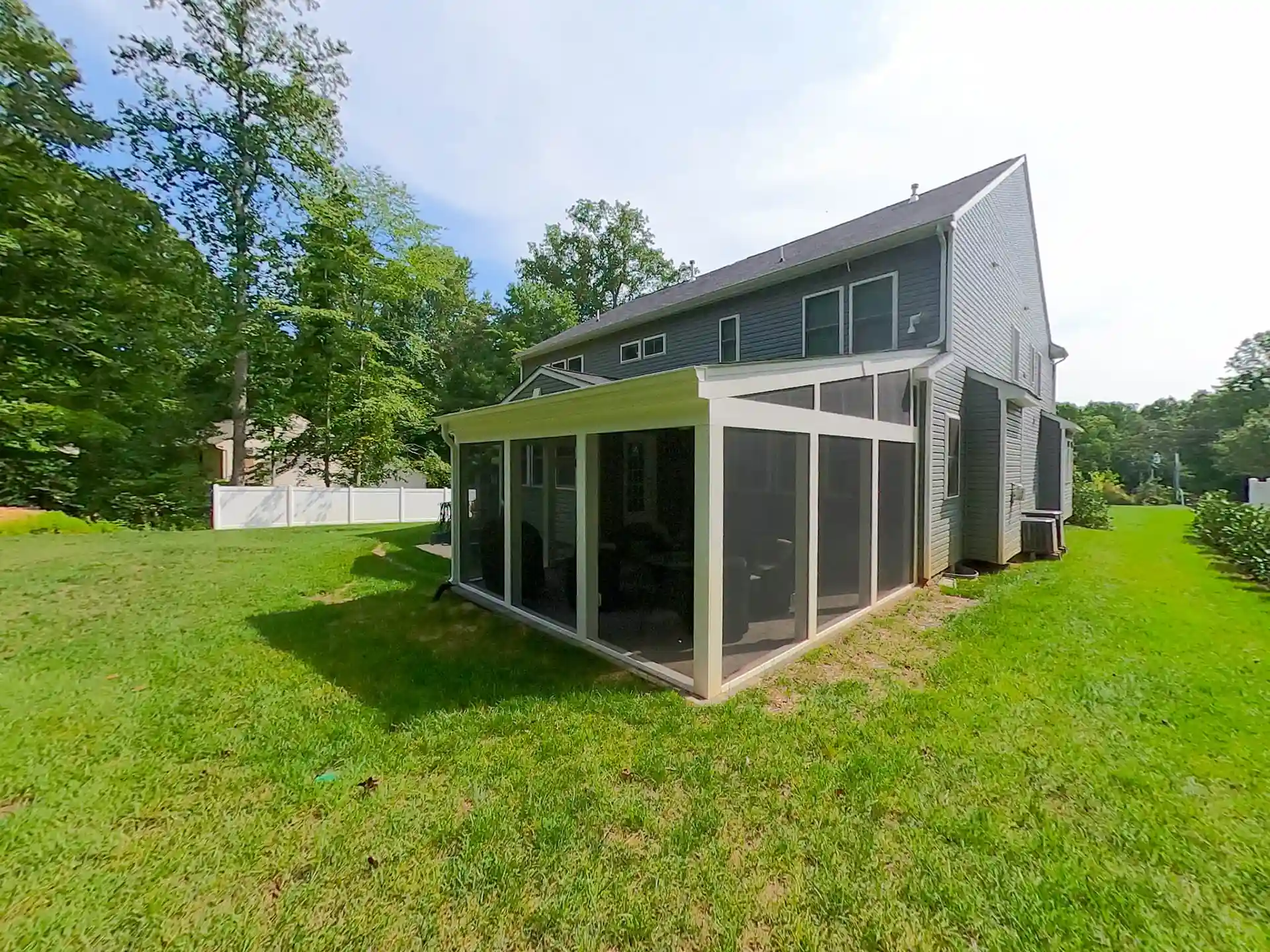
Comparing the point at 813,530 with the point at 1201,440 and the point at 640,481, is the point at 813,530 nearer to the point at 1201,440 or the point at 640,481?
the point at 640,481

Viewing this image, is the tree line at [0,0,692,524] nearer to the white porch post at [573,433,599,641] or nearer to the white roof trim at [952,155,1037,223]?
the white porch post at [573,433,599,641]

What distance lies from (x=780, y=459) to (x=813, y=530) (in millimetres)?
802

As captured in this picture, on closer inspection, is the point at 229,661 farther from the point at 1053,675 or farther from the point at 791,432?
the point at 1053,675

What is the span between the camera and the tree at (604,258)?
2997 cm

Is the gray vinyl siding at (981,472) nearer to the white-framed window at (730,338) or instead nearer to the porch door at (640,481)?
the white-framed window at (730,338)

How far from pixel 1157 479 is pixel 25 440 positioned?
205 ft

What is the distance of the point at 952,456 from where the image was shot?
28.6 feet

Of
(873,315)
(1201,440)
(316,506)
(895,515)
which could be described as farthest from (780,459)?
(1201,440)

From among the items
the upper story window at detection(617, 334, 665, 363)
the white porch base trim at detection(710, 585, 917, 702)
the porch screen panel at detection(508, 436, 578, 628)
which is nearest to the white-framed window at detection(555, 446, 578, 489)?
the porch screen panel at detection(508, 436, 578, 628)

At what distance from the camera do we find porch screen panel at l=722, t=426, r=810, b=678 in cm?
420

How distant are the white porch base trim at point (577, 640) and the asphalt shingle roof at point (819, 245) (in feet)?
24.6

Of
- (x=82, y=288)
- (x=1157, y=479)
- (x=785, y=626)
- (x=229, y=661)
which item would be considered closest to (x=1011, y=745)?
(x=785, y=626)

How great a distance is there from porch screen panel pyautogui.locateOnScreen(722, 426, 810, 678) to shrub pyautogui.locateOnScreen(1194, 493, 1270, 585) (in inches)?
353

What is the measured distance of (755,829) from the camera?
2.59 m
